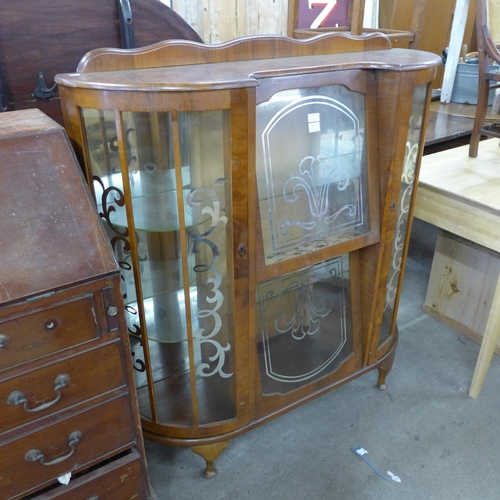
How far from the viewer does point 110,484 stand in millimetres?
1106

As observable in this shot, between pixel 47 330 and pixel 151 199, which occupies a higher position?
pixel 151 199

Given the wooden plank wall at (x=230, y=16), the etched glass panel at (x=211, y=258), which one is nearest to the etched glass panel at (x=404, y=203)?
the etched glass panel at (x=211, y=258)

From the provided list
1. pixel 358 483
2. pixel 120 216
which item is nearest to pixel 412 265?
pixel 358 483

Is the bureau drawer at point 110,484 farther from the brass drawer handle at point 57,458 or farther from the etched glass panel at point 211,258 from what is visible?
the etched glass panel at point 211,258

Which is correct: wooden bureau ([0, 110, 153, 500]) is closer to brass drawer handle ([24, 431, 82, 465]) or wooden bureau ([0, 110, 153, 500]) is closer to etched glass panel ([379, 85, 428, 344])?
brass drawer handle ([24, 431, 82, 465])

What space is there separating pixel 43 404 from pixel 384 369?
1193mm

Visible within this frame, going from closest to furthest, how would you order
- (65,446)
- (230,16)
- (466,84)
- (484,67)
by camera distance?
1. (65,446)
2. (484,67)
3. (230,16)
4. (466,84)

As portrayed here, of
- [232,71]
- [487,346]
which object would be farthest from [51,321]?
[487,346]

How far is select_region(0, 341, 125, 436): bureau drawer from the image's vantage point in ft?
2.88

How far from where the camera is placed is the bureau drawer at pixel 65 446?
0.94m

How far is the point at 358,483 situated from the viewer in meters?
1.44

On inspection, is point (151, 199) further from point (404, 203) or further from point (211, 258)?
point (404, 203)

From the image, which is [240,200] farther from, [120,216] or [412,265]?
[412,265]

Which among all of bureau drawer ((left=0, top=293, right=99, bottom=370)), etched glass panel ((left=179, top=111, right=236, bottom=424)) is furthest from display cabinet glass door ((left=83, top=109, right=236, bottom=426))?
bureau drawer ((left=0, top=293, right=99, bottom=370))
